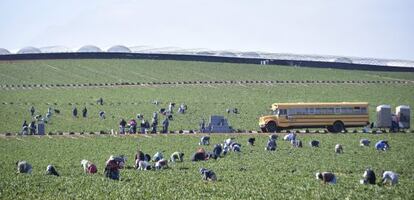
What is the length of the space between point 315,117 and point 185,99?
83.1ft

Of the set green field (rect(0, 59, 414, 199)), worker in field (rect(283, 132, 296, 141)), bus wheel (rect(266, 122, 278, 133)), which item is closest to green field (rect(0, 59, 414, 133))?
green field (rect(0, 59, 414, 199))

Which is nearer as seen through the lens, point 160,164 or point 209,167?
point 209,167

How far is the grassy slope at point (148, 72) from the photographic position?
4126 inches

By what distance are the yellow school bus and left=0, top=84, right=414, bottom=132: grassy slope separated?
3375 mm

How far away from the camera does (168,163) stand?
135 ft

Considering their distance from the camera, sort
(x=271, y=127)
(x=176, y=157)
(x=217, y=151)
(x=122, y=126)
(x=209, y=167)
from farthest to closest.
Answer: (x=271, y=127)
(x=122, y=126)
(x=217, y=151)
(x=176, y=157)
(x=209, y=167)

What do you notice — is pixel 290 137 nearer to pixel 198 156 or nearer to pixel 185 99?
pixel 198 156

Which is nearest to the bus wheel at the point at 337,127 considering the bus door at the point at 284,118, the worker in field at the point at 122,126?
the bus door at the point at 284,118

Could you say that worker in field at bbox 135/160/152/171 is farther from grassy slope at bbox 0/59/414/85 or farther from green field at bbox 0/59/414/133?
grassy slope at bbox 0/59/414/85

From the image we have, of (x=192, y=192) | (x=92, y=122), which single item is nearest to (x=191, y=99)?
(x=92, y=122)

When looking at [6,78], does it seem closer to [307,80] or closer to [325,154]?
[307,80]

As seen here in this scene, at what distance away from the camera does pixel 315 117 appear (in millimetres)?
63031

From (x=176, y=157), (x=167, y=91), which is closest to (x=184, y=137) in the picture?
(x=176, y=157)

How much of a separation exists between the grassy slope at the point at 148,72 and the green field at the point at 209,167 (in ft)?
154
